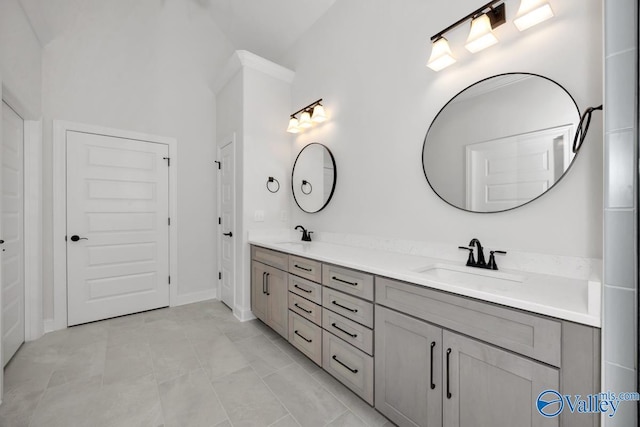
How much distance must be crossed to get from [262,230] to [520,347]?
2520 mm

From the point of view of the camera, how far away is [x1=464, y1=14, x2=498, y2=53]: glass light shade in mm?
1535

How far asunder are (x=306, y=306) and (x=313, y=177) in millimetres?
1373

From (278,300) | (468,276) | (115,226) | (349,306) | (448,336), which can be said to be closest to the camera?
(448,336)

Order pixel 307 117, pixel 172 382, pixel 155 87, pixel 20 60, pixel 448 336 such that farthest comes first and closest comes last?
pixel 155 87 < pixel 307 117 < pixel 20 60 < pixel 172 382 < pixel 448 336

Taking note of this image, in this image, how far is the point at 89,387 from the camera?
1894 millimetres

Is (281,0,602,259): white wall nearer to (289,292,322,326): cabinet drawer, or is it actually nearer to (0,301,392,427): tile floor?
(289,292,322,326): cabinet drawer

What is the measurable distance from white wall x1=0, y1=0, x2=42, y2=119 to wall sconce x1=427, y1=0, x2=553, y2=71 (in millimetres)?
2929

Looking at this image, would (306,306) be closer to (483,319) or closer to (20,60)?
(483,319)

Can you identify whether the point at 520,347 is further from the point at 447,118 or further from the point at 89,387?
the point at 89,387

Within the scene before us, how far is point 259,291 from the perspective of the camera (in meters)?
2.79

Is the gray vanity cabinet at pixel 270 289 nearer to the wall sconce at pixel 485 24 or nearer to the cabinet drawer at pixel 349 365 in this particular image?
the cabinet drawer at pixel 349 365

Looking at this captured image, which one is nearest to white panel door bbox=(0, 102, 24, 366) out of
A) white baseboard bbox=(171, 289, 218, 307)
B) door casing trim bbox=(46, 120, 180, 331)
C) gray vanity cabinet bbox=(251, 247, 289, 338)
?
door casing trim bbox=(46, 120, 180, 331)

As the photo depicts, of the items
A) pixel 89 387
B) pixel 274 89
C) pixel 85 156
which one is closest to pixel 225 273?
pixel 89 387

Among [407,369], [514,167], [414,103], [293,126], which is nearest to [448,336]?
[407,369]
